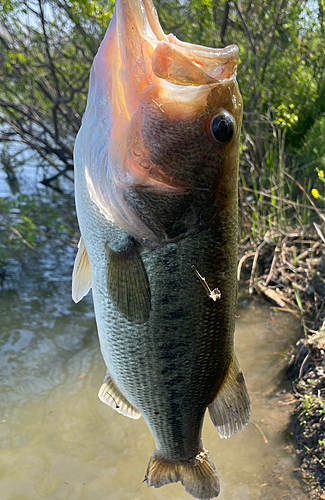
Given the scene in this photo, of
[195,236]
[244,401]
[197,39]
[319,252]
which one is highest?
[197,39]

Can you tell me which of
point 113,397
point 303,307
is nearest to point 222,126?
point 113,397

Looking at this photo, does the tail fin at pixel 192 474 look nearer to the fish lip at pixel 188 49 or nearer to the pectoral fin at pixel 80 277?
the pectoral fin at pixel 80 277

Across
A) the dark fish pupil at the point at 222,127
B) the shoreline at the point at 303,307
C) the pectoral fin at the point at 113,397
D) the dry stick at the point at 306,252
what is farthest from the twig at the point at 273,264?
the dark fish pupil at the point at 222,127

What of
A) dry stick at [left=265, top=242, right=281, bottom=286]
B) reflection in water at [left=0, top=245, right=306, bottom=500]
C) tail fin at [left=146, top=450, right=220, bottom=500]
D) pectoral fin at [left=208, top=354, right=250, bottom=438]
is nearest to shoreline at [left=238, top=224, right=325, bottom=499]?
dry stick at [left=265, top=242, right=281, bottom=286]

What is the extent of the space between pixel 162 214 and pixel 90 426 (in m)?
2.47

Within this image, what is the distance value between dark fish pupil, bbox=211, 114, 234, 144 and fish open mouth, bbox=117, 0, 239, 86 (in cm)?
10

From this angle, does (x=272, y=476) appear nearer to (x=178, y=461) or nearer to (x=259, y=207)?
(x=178, y=461)

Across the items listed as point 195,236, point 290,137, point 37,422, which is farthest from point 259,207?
point 195,236

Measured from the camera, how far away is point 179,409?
132cm

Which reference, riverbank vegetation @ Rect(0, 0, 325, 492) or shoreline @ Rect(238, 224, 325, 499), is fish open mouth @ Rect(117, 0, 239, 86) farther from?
riverbank vegetation @ Rect(0, 0, 325, 492)

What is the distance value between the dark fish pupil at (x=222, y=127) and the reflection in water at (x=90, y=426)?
90.8 inches

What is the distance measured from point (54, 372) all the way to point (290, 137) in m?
4.67

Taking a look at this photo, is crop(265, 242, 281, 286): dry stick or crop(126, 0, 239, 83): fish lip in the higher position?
crop(126, 0, 239, 83): fish lip

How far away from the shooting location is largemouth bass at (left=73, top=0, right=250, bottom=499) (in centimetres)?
100
